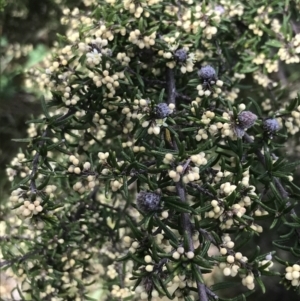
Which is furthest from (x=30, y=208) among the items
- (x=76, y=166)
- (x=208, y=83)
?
(x=208, y=83)

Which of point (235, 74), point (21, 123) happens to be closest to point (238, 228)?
point (235, 74)

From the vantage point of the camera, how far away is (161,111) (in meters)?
0.54

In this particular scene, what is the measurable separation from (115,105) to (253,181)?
20cm

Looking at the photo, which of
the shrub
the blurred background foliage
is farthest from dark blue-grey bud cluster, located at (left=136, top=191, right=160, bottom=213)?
the blurred background foliage

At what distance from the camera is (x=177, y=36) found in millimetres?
644

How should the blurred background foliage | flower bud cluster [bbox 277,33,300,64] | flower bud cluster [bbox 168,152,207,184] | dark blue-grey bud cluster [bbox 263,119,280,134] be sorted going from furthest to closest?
1. the blurred background foliage
2. flower bud cluster [bbox 277,33,300,64]
3. dark blue-grey bud cluster [bbox 263,119,280,134]
4. flower bud cluster [bbox 168,152,207,184]

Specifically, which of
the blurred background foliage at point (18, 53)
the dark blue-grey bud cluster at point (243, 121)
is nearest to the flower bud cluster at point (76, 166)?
the dark blue-grey bud cluster at point (243, 121)

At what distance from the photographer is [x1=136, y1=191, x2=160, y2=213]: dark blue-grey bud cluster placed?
1.58ft

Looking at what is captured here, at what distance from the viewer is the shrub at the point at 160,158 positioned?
19.2 inches

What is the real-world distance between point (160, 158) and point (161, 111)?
65mm

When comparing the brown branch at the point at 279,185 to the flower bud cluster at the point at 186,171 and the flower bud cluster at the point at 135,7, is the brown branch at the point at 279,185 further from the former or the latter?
the flower bud cluster at the point at 135,7

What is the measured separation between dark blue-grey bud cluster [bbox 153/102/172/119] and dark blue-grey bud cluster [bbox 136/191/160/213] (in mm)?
104

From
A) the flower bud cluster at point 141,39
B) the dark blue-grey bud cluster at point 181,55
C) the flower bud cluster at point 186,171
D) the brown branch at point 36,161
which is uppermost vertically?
the flower bud cluster at point 141,39

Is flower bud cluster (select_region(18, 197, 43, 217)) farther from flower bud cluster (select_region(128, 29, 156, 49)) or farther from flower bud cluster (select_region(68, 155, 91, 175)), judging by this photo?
flower bud cluster (select_region(128, 29, 156, 49))
